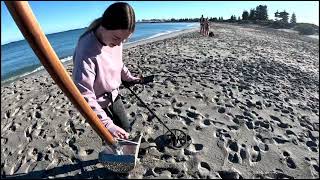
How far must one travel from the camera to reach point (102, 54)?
3197 mm

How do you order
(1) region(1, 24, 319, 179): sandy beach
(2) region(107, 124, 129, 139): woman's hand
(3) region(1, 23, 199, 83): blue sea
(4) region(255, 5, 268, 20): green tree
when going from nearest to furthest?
(2) region(107, 124, 129, 139): woman's hand → (1) region(1, 24, 319, 179): sandy beach → (3) region(1, 23, 199, 83): blue sea → (4) region(255, 5, 268, 20): green tree

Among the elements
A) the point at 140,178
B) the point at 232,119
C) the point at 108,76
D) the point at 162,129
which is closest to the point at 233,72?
the point at 232,119

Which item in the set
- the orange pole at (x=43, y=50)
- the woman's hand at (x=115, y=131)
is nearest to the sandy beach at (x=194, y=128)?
the woman's hand at (x=115, y=131)

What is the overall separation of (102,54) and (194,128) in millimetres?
3200

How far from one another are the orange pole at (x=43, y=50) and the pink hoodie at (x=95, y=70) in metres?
0.15

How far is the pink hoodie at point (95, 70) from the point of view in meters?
2.92

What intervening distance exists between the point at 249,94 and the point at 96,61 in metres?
5.76

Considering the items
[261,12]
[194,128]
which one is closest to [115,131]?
[194,128]

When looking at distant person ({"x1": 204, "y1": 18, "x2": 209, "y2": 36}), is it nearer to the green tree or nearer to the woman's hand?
the woman's hand

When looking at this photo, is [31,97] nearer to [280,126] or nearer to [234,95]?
[234,95]

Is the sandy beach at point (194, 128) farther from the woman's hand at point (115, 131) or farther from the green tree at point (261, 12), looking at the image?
the green tree at point (261, 12)

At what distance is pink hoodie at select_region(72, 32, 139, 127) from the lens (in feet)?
9.58

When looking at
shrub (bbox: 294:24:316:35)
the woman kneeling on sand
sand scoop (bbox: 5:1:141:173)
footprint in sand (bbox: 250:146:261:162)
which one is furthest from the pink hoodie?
shrub (bbox: 294:24:316:35)

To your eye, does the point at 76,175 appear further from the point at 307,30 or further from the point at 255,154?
the point at 307,30
